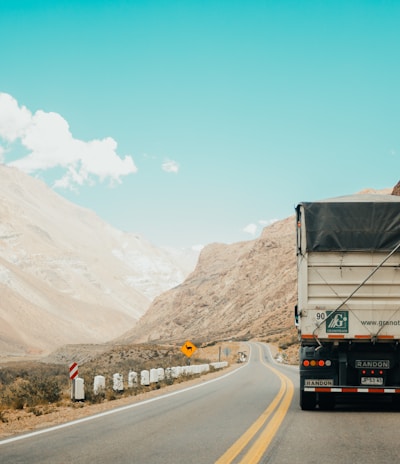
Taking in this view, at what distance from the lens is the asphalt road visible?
8.62 m

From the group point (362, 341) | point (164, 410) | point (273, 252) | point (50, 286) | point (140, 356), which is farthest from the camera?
point (50, 286)

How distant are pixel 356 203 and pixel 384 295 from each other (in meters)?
2.08

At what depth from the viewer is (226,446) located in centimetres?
945

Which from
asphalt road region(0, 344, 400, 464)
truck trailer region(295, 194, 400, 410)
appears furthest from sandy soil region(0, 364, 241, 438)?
truck trailer region(295, 194, 400, 410)

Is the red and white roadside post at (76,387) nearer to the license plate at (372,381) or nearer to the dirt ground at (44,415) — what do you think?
the dirt ground at (44,415)

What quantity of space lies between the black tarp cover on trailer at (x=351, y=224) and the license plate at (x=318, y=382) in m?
2.56

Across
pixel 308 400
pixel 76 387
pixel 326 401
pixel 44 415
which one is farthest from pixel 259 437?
pixel 76 387

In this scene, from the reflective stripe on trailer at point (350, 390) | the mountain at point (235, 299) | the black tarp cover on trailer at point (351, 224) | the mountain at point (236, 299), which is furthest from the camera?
the mountain at point (235, 299)

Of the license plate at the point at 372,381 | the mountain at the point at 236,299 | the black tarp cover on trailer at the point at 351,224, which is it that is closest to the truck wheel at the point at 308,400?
A: the license plate at the point at 372,381

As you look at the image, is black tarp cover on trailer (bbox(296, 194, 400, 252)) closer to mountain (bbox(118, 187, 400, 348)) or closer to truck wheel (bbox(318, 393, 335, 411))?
truck wheel (bbox(318, 393, 335, 411))

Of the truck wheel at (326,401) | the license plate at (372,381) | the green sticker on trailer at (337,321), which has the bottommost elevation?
the truck wheel at (326,401)

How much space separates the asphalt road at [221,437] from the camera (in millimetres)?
8625

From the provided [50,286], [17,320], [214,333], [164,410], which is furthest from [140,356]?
[50,286]

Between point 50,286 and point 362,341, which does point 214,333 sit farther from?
point 362,341
